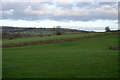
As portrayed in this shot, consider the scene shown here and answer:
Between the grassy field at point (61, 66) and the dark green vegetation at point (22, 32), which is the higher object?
the dark green vegetation at point (22, 32)

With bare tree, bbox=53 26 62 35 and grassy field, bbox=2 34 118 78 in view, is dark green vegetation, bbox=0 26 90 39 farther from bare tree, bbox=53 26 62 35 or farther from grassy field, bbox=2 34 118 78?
grassy field, bbox=2 34 118 78

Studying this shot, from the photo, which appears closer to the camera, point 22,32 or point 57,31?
point 57,31

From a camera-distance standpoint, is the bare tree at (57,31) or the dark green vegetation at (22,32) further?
the bare tree at (57,31)

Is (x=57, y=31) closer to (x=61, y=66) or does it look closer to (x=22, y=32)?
(x=22, y=32)

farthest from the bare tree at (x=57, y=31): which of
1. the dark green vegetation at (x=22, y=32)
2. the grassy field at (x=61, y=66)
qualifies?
the grassy field at (x=61, y=66)

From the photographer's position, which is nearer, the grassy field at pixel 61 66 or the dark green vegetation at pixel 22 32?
the grassy field at pixel 61 66

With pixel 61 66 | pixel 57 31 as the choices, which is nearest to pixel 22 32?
pixel 57 31

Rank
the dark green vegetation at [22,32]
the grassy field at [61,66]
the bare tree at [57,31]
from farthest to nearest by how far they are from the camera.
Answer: the bare tree at [57,31] → the dark green vegetation at [22,32] → the grassy field at [61,66]

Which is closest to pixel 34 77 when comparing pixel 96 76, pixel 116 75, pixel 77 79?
pixel 77 79

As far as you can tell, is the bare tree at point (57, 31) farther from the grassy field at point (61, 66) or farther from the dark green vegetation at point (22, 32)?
the grassy field at point (61, 66)

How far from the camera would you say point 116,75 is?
421 inches

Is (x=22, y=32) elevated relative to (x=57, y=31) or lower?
lower

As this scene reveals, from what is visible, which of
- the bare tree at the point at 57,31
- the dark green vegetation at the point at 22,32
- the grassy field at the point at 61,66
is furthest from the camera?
the bare tree at the point at 57,31

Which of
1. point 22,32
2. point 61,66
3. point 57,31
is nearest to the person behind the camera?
point 61,66
